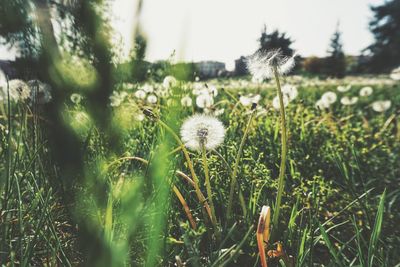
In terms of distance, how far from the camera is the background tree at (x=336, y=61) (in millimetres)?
36312

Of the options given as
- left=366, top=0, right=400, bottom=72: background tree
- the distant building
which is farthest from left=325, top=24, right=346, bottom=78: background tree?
the distant building

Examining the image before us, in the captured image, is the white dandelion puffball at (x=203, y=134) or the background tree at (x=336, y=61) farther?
the background tree at (x=336, y=61)

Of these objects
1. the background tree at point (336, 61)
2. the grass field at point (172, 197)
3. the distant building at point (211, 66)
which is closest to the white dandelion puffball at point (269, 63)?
the grass field at point (172, 197)

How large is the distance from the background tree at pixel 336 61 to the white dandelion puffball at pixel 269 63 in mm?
35418

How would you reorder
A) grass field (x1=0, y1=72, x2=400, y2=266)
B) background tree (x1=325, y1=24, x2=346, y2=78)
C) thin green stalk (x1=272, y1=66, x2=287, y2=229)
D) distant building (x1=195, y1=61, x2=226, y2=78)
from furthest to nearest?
background tree (x1=325, y1=24, x2=346, y2=78)
distant building (x1=195, y1=61, x2=226, y2=78)
thin green stalk (x1=272, y1=66, x2=287, y2=229)
grass field (x1=0, y1=72, x2=400, y2=266)

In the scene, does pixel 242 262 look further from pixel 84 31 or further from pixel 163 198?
pixel 84 31

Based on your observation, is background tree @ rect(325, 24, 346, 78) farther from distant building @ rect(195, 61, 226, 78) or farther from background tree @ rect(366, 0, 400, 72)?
distant building @ rect(195, 61, 226, 78)

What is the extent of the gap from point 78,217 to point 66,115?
16cm

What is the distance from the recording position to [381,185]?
1943mm

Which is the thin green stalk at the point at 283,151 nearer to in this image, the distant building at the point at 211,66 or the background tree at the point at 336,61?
the distant building at the point at 211,66

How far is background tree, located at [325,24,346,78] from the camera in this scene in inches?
1430

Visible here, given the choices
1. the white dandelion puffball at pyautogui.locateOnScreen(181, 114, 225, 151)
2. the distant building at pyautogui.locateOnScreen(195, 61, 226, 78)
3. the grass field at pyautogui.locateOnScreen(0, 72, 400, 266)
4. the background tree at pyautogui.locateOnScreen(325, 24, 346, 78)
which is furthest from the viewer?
the background tree at pyautogui.locateOnScreen(325, 24, 346, 78)

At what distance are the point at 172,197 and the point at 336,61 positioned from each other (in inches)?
1559

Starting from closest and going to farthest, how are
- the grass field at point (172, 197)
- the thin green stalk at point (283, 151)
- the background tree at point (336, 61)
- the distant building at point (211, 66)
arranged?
the grass field at point (172, 197) < the thin green stalk at point (283, 151) < the distant building at point (211, 66) < the background tree at point (336, 61)
